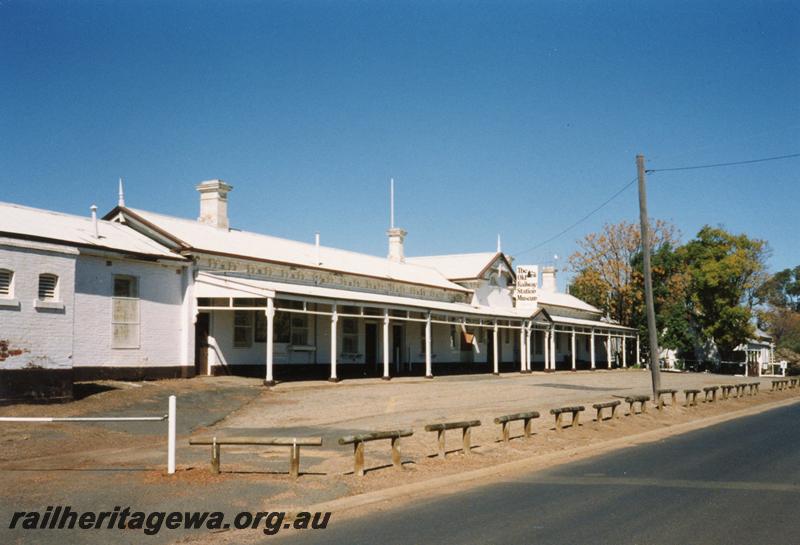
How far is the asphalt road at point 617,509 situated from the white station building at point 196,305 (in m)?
12.0

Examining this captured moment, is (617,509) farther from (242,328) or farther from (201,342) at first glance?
(242,328)

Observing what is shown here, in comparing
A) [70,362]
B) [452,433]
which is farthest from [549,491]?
[70,362]

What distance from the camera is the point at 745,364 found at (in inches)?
2291

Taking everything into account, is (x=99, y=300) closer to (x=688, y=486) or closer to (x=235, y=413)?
(x=235, y=413)

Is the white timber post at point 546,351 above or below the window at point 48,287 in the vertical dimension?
below

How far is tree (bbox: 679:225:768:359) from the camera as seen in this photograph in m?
54.8

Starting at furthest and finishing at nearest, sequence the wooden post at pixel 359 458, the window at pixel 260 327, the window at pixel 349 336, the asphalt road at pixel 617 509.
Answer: the window at pixel 349 336 < the window at pixel 260 327 < the wooden post at pixel 359 458 < the asphalt road at pixel 617 509

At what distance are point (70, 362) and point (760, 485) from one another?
1475 centimetres

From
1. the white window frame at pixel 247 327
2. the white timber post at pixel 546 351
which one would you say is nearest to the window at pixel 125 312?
the white window frame at pixel 247 327

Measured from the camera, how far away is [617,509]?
30.3 ft

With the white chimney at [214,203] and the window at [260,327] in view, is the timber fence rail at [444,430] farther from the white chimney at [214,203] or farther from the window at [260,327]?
the white chimney at [214,203]

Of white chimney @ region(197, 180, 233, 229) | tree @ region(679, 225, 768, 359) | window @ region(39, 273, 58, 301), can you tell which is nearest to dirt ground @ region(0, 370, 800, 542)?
window @ region(39, 273, 58, 301)

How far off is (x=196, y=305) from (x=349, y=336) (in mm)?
9120

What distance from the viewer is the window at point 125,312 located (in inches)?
931
